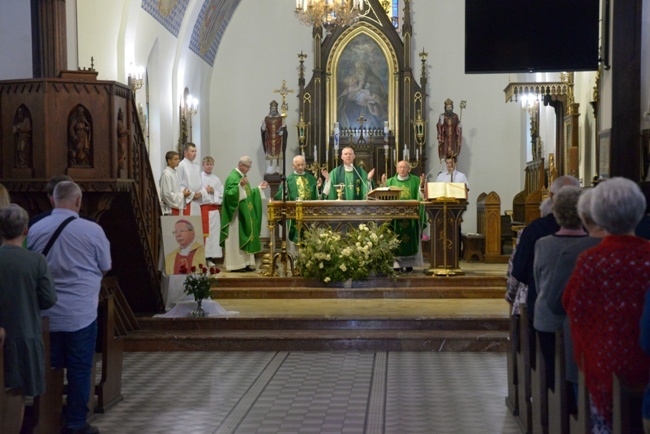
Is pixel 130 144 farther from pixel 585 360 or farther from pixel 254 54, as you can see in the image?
pixel 254 54

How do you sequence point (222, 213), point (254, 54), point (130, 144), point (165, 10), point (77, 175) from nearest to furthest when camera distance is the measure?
point (77, 175) → point (130, 144) → point (222, 213) → point (165, 10) → point (254, 54)

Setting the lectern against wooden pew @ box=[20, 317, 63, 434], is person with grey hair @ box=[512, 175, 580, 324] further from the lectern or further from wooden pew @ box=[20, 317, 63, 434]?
the lectern

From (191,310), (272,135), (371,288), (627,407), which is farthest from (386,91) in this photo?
(627,407)

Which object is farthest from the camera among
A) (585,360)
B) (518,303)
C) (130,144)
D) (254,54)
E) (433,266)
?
(254,54)

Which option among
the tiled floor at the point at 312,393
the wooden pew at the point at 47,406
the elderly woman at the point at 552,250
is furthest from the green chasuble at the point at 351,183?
→ the elderly woman at the point at 552,250

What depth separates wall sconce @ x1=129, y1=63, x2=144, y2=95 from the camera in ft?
46.3

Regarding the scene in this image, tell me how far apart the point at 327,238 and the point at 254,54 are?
10.2 m

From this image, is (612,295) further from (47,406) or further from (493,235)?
(493,235)

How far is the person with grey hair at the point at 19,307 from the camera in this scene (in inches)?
202

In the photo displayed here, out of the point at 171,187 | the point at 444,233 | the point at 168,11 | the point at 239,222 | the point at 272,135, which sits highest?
the point at 168,11

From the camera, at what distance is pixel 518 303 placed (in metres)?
6.65

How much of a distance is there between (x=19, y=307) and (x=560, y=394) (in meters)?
2.88

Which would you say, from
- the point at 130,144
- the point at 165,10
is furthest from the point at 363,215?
the point at 165,10

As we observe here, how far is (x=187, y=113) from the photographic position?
1877cm
